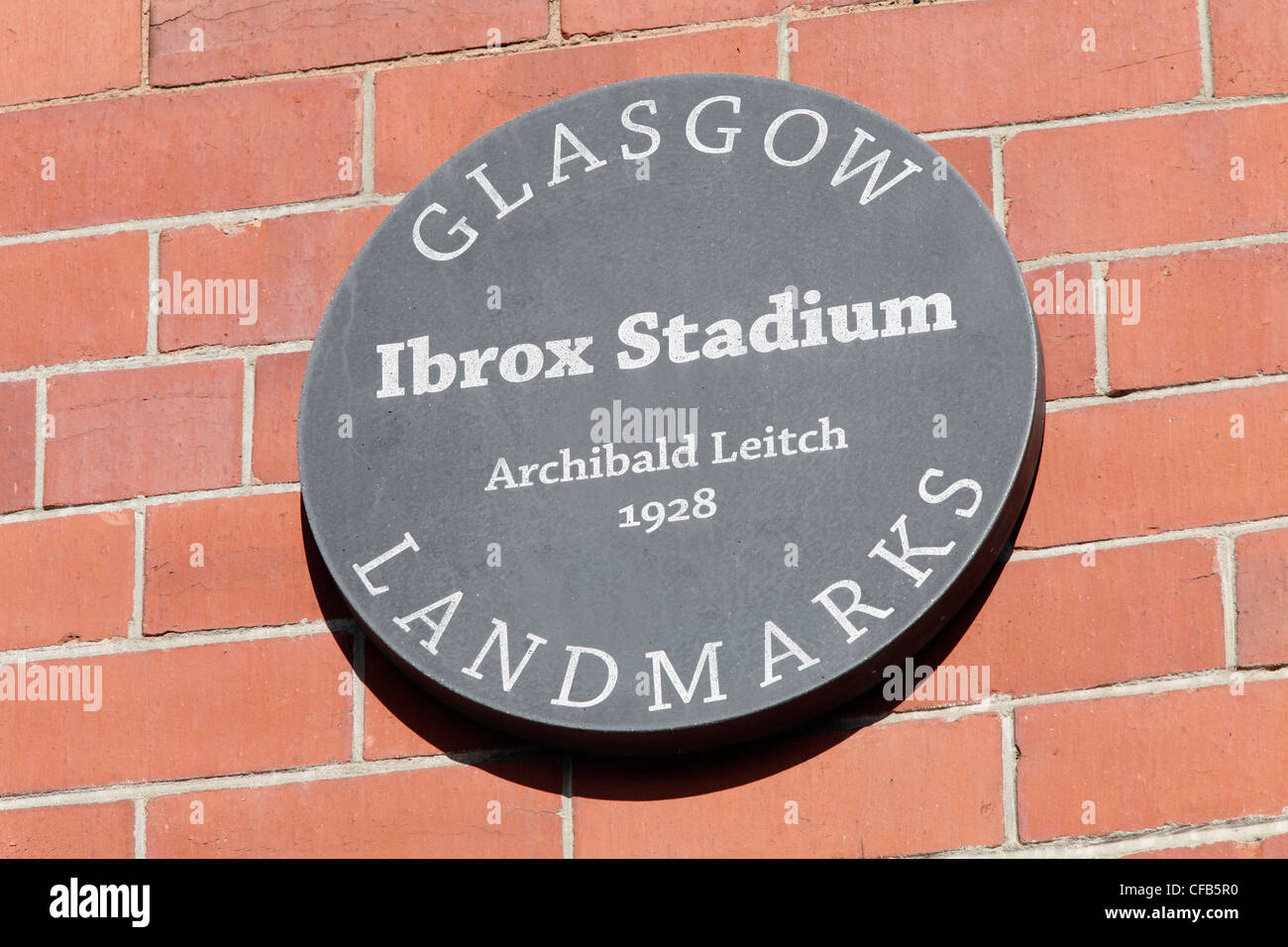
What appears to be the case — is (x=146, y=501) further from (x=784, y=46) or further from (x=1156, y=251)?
(x=1156, y=251)

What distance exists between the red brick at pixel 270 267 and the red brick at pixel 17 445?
145 mm

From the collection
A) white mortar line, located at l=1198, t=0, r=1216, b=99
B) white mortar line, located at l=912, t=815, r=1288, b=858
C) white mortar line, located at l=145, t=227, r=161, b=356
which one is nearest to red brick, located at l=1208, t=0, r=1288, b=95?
white mortar line, located at l=1198, t=0, r=1216, b=99

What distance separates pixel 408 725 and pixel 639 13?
723mm

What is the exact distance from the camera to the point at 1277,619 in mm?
1562

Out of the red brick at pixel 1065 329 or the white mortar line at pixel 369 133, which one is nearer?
the red brick at pixel 1065 329

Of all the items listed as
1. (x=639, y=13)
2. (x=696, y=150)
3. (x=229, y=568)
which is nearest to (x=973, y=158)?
(x=696, y=150)

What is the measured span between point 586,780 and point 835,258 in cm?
50

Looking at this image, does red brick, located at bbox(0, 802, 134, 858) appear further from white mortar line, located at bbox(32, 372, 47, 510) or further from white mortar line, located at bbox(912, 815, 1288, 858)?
white mortar line, located at bbox(912, 815, 1288, 858)

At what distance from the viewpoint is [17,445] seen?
182cm

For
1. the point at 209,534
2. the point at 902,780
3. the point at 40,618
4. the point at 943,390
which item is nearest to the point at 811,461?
the point at 943,390

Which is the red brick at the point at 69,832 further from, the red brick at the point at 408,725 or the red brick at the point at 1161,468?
the red brick at the point at 1161,468

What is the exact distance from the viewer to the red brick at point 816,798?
1.55m

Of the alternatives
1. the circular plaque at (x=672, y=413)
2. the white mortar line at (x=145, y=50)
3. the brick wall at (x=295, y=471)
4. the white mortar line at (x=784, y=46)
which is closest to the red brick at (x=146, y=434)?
the brick wall at (x=295, y=471)

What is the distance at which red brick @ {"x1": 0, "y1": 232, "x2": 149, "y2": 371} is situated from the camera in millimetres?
1843
